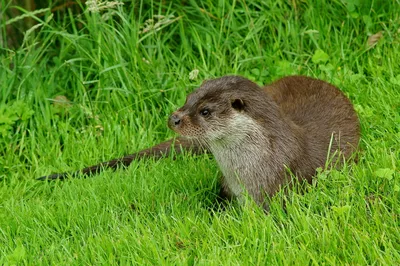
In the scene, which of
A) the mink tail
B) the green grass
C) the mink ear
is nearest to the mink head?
the mink ear

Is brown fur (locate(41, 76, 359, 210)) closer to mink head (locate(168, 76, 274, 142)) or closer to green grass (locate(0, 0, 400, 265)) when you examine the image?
mink head (locate(168, 76, 274, 142))

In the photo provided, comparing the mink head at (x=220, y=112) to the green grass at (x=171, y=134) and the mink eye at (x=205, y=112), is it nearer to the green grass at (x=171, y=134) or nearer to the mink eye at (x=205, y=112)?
the mink eye at (x=205, y=112)

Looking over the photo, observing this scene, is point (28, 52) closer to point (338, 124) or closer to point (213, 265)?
point (338, 124)

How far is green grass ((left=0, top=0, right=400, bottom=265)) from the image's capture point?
3.42 metres

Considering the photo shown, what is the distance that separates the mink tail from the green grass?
2.4 inches

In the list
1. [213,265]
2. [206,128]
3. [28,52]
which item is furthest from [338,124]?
[28,52]

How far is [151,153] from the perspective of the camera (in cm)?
471

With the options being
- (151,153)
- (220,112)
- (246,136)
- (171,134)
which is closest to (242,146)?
(246,136)

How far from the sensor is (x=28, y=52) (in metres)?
5.31

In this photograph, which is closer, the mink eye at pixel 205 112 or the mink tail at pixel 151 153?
the mink eye at pixel 205 112

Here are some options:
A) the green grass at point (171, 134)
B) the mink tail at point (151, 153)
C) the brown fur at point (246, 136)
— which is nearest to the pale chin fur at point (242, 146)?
the brown fur at point (246, 136)

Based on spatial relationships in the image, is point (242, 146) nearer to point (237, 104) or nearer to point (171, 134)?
point (237, 104)

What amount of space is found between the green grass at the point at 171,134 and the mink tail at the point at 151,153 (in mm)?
62

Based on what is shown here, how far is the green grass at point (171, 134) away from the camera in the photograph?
3420 mm
